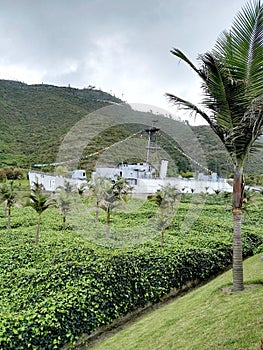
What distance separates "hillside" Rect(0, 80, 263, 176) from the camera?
31.3 metres

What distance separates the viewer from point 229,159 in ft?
22.0

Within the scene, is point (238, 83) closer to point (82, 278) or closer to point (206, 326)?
point (206, 326)

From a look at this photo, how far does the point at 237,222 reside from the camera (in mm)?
6637

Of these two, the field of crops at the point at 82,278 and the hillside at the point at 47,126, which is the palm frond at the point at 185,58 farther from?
the hillside at the point at 47,126

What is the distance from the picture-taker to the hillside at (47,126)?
3128 cm

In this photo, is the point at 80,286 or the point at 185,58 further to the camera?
the point at 80,286

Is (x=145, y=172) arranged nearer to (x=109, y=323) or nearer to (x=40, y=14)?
(x=40, y=14)

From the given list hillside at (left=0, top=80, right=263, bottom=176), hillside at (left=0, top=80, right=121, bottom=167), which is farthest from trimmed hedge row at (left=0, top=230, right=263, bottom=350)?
hillside at (left=0, top=80, right=121, bottom=167)

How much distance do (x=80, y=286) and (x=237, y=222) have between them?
12.5 feet

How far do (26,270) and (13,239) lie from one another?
15.1 feet

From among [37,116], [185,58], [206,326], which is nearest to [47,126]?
[37,116]

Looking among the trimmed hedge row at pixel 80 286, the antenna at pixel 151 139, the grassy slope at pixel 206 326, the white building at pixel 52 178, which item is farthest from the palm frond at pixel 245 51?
the white building at pixel 52 178

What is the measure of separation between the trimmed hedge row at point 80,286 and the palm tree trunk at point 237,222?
2.54 meters

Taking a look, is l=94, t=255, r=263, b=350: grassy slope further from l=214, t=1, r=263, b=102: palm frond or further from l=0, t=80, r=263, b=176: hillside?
l=0, t=80, r=263, b=176: hillside
